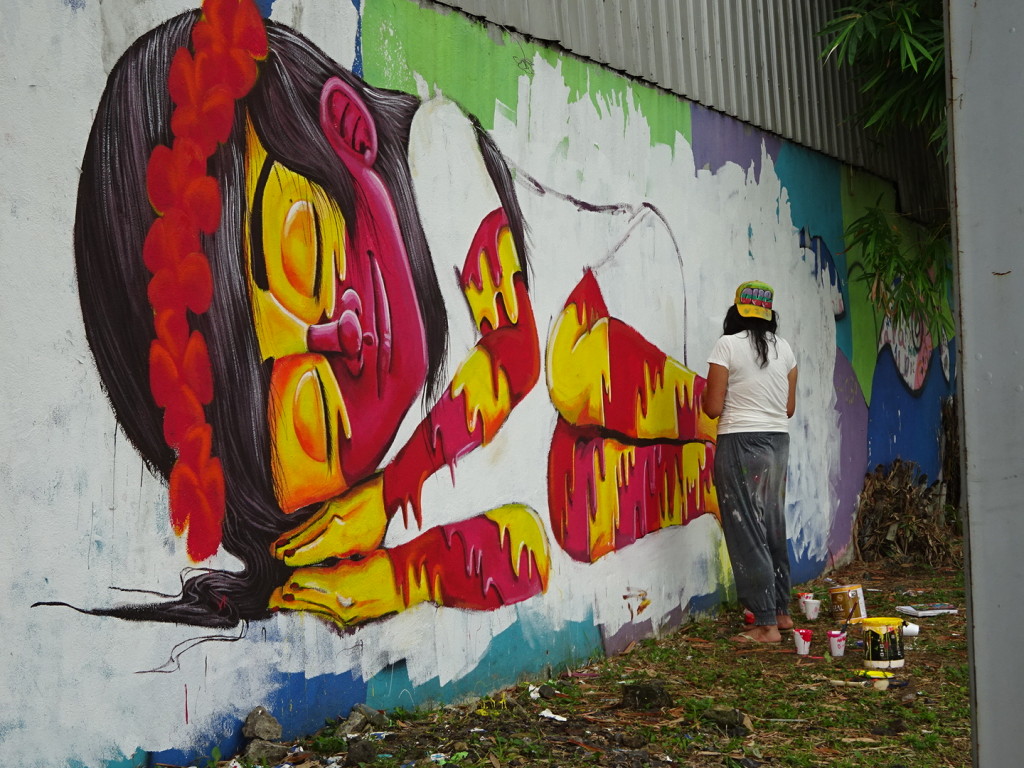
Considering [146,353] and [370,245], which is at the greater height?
[370,245]

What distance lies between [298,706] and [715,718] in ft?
5.10

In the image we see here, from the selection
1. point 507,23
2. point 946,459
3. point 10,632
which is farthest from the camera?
point 946,459

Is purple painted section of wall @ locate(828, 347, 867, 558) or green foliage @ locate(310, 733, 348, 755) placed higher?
purple painted section of wall @ locate(828, 347, 867, 558)

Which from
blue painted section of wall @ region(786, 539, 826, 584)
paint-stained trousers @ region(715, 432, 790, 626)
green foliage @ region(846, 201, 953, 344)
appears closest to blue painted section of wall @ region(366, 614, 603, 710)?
paint-stained trousers @ region(715, 432, 790, 626)

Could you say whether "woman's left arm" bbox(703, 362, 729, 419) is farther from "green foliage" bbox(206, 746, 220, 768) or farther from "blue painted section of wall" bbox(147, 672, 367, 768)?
"green foliage" bbox(206, 746, 220, 768)

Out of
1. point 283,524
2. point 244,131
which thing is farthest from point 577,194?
point 283,524

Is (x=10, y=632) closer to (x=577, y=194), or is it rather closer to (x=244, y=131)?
(x=244, y=131)

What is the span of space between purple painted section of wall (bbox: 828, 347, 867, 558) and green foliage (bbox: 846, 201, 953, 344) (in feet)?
2.70

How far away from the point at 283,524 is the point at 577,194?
2312mm

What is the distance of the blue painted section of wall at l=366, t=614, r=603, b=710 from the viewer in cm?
416

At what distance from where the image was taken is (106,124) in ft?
10.7

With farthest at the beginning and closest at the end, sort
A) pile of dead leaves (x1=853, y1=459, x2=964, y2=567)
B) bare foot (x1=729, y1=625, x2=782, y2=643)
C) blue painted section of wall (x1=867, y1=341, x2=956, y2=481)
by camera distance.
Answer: blue painted section of wall (x1=867, y1=341, x2=956, y2=481) < pile of dead leaves (x1=853, y1=459, x2=964, y2=567) < bare foot (x1=729, y1=625, x2=782, y2=643)

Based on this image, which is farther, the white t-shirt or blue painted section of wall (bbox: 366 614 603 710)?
the white t-shirt

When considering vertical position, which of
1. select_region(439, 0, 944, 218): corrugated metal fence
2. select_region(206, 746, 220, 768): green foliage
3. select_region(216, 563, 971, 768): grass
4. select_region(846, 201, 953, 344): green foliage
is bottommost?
select_region(216, 563, 971, 768): grass
